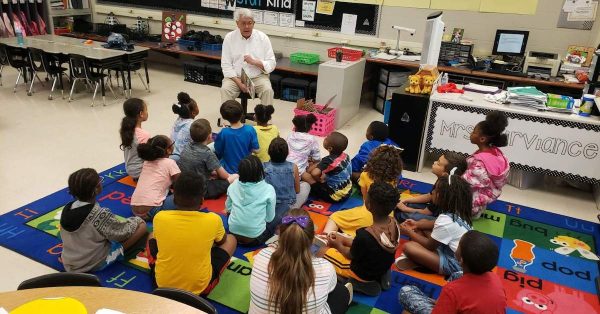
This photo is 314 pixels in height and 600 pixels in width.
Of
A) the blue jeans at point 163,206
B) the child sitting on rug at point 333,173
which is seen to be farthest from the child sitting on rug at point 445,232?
the blue jeans at point 163,206

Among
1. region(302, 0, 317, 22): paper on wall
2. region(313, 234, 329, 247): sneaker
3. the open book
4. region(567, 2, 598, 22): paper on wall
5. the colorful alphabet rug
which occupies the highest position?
region(567, 2, 598, 22): paper on wall

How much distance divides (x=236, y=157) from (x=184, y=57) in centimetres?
551

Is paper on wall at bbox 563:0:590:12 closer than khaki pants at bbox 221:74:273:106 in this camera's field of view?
No

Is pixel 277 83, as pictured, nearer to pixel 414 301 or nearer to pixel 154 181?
pixel 154 181

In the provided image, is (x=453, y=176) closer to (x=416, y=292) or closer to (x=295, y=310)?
(x=416, y=292)

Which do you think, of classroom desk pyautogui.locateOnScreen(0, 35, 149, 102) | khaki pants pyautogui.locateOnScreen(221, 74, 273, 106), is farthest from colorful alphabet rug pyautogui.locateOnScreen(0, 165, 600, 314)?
classroom desk pyautogui.locateOnScreen(0, 35, 149, 102)

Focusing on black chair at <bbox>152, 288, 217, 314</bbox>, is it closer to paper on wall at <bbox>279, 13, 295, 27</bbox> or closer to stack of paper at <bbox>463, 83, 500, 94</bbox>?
stack of paper at <bbox>463, 83, 500, 94</bbox>

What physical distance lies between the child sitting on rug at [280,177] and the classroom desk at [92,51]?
13.0 feet

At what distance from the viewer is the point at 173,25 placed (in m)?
8.31

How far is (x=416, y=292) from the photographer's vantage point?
2.45 meters

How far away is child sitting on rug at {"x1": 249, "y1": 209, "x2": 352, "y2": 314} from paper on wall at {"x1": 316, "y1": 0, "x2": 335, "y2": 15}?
588 centimetres

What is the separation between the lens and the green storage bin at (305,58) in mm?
7270

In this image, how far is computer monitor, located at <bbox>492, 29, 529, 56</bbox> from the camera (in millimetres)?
5871

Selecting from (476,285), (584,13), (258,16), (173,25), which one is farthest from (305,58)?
(476,285)
